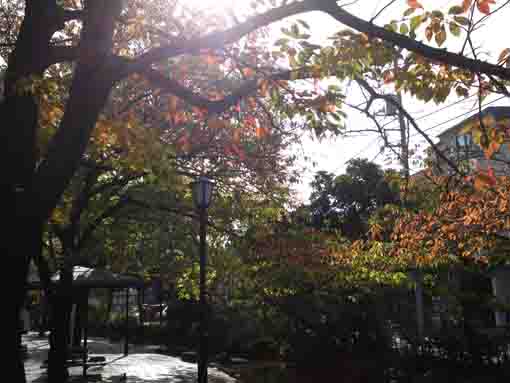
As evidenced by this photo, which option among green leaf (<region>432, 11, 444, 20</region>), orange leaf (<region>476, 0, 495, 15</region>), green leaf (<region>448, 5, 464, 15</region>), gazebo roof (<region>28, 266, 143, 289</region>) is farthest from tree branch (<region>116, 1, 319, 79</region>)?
gazebo roof (<region>28, 266, 143, 289</region>)

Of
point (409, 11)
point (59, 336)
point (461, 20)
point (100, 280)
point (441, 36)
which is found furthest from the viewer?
point (100, 280)

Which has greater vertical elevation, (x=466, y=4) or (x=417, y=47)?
(x=466, y=4)

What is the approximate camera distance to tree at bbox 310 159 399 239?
3678 cm

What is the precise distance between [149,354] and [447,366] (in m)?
16.9

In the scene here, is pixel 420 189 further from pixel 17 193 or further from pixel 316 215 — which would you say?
pixel 316 215

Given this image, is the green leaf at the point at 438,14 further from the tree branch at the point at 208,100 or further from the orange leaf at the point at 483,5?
the tree branch at the point at 208,100

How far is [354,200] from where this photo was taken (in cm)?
3784

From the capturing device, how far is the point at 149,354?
25.3m

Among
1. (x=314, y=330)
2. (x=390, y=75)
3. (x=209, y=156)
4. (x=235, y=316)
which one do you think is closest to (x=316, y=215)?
(x=235, y=316)

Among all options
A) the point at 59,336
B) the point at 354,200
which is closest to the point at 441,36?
the point at 59,336

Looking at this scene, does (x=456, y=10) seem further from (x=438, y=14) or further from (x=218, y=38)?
(x=218, y=38)

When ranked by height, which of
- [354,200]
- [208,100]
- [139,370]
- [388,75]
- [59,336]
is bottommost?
[139,370]

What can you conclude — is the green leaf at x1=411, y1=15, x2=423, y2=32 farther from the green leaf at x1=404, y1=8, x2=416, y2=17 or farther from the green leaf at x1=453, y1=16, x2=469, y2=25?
the green leaf at x1=453, y1=16, x2=469, y2=25

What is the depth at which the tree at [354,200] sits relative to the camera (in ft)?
121
